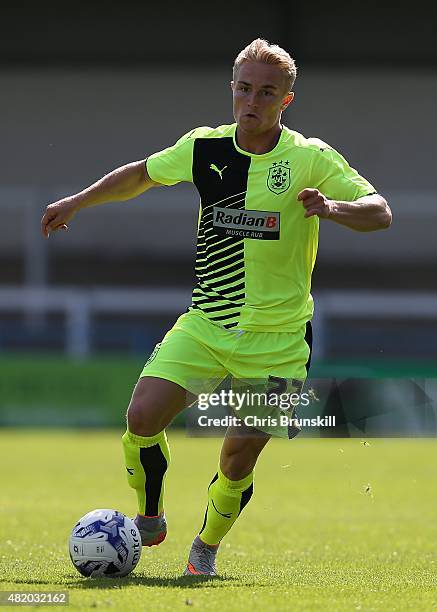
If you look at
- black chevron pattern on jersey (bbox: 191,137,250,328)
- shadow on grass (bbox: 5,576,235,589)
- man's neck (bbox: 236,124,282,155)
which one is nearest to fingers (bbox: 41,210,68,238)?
black chevron pattern on jersey (bbox: 191,137,250,328)

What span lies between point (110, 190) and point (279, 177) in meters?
0.73

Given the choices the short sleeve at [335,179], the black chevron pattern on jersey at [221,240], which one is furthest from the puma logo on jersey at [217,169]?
the short sleeve at [335,179]

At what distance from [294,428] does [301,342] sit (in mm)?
355

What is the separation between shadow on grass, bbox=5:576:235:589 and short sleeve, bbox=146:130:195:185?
1.62m

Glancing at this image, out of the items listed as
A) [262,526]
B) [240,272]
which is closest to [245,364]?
[240,272]

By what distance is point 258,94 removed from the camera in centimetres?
509

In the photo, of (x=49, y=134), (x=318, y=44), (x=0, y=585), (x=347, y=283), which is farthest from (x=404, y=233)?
(x=0, y=585)

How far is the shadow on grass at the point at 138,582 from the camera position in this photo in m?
4.73

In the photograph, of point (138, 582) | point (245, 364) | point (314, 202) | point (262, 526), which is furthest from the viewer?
point (262, 526)

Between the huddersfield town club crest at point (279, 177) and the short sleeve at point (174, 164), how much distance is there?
35 cm

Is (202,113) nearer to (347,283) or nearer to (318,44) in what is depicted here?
(318,44)

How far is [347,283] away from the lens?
21.9m

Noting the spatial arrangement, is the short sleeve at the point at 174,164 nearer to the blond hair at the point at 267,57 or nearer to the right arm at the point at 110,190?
the right arm at the point at 110,190

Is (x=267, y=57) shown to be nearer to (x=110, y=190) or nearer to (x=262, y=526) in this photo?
(x=110, y=190)
